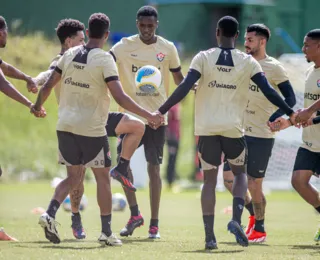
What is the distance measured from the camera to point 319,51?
1168cm

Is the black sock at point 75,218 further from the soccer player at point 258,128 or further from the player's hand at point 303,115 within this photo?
the player's hand at point 303,115

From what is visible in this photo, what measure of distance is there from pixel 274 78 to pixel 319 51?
0.68 m

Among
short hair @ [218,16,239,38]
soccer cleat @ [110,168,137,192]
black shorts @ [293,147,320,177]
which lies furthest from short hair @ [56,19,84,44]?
black shorts @ [293,147,320,177]

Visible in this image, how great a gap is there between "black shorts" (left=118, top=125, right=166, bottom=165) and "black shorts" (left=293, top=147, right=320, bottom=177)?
6.25 ft

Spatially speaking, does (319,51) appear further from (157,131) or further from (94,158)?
(94,158)

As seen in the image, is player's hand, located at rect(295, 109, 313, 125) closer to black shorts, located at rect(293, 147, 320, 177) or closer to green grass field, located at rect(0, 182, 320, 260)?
black shorts, located at rect(293, 147, 320, 177)

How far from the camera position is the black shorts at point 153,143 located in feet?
40.9

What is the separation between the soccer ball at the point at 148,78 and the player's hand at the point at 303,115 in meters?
1.85

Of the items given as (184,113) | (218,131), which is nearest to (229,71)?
(218,131)

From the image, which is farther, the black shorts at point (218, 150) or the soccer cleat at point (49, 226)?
the black shorts at point (218, 150)

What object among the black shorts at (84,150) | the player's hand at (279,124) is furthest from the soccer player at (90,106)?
the player's hand at (279,124)

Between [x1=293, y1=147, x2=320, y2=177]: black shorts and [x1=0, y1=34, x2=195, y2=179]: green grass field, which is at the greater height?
[x1=293, y1=147, x2=320, y2=177]: black shorts

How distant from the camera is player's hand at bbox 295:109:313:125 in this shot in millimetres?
11180

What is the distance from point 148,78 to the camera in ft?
39.0
